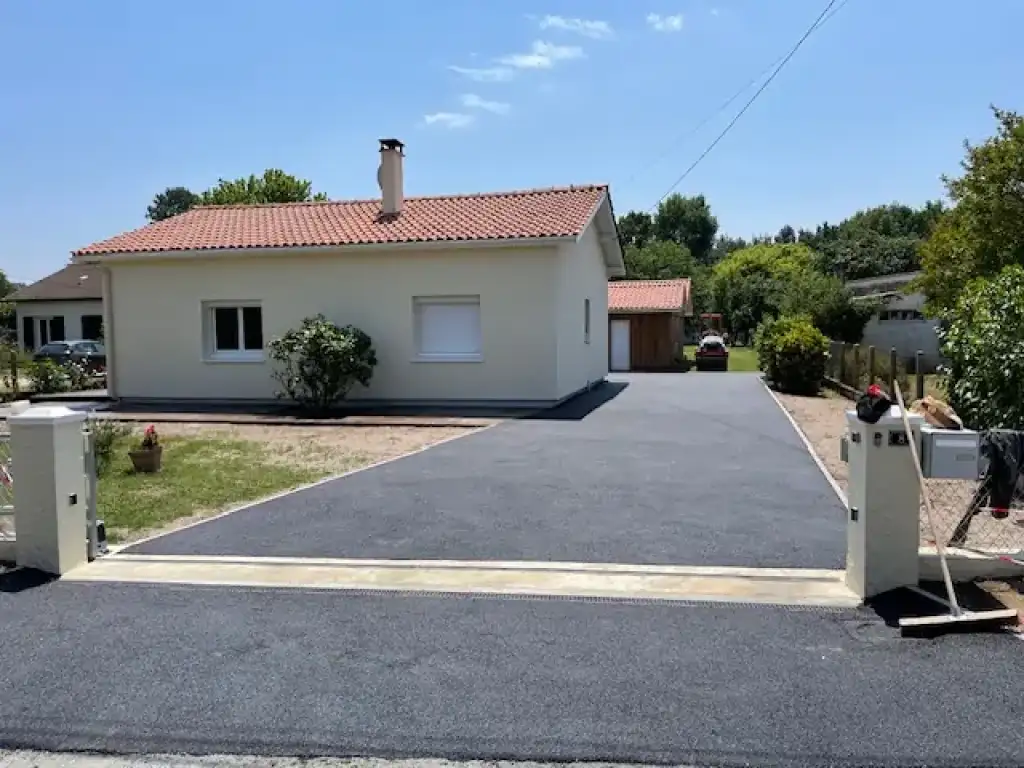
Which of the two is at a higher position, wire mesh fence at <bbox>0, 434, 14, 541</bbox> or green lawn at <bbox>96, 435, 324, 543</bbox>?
wire mesh fence at <bbox>0, 434, 14, 541</bbox>

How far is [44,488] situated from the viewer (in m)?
6.14

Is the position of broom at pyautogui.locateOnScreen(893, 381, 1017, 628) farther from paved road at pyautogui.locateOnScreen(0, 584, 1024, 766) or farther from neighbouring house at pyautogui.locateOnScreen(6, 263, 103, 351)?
neighbouring house at pyautogui.locateOnScreen(6, 263, 103, 351)

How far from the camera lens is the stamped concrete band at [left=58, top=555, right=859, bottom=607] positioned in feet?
18.4

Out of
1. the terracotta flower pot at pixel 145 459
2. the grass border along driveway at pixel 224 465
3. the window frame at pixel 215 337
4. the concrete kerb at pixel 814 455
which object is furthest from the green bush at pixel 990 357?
the window frame at pixel 215 337

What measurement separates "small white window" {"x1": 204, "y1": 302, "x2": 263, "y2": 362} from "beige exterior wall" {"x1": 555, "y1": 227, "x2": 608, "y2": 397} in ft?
21.7

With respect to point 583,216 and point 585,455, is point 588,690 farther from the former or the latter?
point 583,216

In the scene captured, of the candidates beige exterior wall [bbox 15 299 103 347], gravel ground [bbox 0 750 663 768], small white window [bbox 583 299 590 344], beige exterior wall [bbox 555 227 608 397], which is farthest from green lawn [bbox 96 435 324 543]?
beige exterior wall [bbox 15 299 103 347]

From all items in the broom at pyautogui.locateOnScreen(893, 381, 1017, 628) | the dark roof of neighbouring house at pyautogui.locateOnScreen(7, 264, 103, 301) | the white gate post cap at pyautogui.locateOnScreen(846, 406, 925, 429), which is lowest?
the broom at pyautogui.locateOnScreen(893, 381, 1017, 628)

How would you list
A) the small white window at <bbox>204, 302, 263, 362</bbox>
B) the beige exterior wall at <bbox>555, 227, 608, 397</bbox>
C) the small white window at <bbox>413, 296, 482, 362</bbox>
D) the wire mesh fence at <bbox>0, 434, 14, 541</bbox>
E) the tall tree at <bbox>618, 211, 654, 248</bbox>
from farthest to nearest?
the tall tree at <bbox>618, 211, 654, 248</bbox> → the small white window at <bbox>204, 302, 263, 362</bbox> → the beige exterior wall at <bbox>555, 227, 608, 397</bbox> → the small white window at <bbox>413, 296, 482, 362</bbox> → the wire mesh fence at <bbox>0, 434, 14, 541</bbox>

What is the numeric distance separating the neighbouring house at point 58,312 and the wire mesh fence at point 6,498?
4016 cm

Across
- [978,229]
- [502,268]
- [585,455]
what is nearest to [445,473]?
[585,455]

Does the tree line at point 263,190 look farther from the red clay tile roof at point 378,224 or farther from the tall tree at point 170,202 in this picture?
the tall tree at point 170,202

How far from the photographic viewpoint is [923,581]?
5.50 m

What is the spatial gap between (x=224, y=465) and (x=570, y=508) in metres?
5.26
